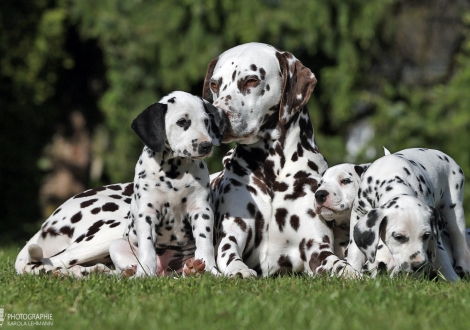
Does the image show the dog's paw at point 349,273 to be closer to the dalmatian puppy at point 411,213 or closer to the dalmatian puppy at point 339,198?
the dalmatian puppy at point 411,213

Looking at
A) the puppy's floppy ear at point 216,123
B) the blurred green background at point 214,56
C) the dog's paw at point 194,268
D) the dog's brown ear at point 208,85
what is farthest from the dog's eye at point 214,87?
the blurred green background at point 214,56

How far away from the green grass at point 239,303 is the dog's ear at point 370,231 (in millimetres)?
338

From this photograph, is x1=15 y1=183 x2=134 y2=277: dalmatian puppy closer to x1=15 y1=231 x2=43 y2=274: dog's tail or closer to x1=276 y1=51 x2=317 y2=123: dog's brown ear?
x1=15 y1=231 x2=43 y2=274: dog's tail

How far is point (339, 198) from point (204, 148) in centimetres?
135

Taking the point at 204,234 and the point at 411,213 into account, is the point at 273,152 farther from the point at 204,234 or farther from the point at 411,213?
the point at 411,213

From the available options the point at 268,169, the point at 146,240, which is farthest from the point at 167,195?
the point at 268,169

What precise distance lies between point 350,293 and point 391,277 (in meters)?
0.78

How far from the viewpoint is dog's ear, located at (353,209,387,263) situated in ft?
20.0

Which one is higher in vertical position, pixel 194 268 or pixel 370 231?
pixel 370 231

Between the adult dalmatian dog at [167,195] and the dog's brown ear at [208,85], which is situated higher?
the dog's brown ear at [208,85]

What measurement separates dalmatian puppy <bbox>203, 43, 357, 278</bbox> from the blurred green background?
29.0 ft

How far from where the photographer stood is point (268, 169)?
7402 millimetres

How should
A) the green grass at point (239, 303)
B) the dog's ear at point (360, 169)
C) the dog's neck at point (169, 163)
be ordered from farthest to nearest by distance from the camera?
the dog's ear at point (360, 169) < the dog's neck at point (169, 163) < the green grass at point (239, 303)

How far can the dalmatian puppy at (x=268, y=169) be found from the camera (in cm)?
712
